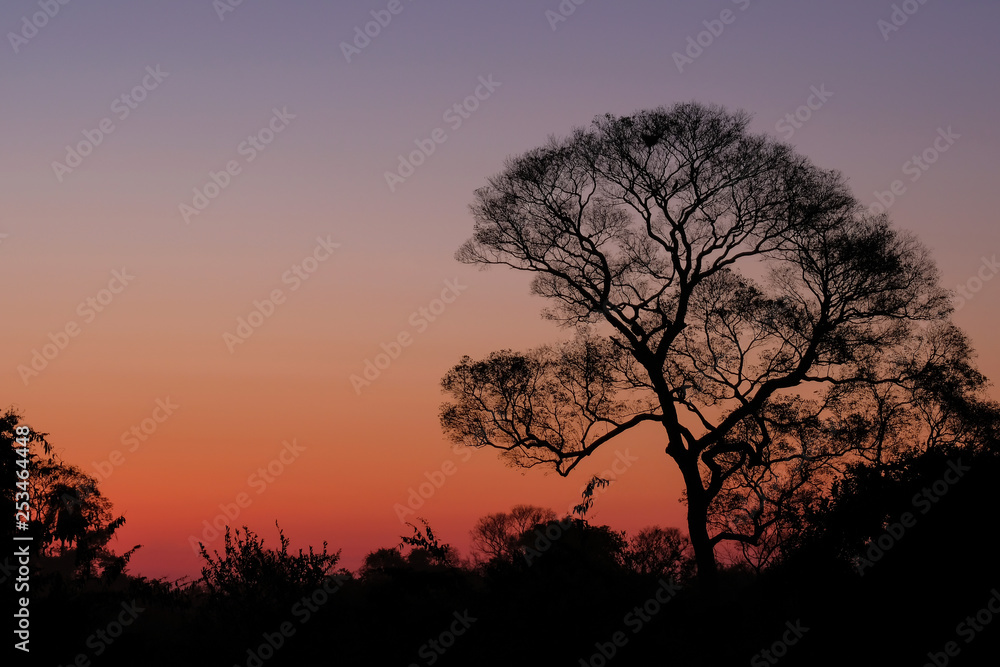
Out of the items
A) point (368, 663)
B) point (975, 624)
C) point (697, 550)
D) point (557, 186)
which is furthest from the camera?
point (557, 186)

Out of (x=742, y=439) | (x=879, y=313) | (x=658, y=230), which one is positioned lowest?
(x=742, y=439)

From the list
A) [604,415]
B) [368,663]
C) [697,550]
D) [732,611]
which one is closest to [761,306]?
[604,415]

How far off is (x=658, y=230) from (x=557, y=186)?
3530mm

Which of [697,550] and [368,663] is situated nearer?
[368,663]

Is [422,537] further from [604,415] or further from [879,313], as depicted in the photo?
[879,313]

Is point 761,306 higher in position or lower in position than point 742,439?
higher

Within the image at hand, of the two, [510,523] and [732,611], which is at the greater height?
[510,523]

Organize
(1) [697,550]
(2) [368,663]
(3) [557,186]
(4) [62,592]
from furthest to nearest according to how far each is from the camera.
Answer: (3) [557,186], (1) [697,550], (4) [62,592], (2) [368,663]

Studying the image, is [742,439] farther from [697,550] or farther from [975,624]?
[975,624]

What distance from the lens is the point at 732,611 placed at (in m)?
18.2

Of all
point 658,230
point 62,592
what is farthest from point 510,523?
point 62,592

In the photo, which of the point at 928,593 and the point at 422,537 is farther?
the point at 422,537

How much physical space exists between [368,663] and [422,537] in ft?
8.31

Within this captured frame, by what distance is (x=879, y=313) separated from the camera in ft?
94.8
